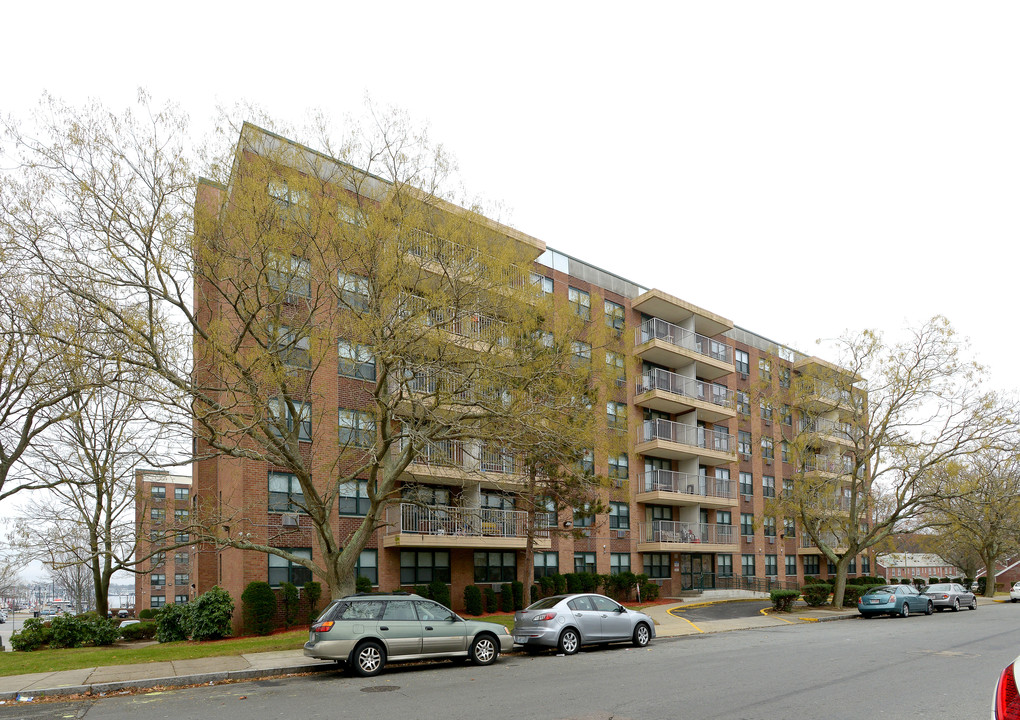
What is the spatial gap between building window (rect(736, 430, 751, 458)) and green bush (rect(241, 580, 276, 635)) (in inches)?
1182

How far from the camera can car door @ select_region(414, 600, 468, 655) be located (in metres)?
15.0

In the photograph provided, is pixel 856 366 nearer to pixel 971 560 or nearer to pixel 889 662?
pixel 889 662

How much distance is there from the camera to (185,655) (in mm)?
16953

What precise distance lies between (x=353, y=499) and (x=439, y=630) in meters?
12.2

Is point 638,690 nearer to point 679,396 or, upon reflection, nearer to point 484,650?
point 484,650

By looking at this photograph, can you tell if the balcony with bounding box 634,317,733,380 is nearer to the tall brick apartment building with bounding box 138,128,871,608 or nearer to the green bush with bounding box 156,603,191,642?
the tall brick apartment building with bounding box 138,128,871,608

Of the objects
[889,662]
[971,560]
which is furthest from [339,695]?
[971,560]

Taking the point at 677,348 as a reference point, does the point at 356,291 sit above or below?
below

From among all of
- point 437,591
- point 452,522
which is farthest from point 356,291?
point 437,591

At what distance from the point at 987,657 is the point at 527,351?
11.6 meters

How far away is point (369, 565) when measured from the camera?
88.0 ft

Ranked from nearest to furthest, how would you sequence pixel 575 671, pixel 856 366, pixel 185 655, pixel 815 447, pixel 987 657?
pixel 575 671 < pixel 987 657 < pixel 185 655 < pixel 856 366 < pixel 815 447

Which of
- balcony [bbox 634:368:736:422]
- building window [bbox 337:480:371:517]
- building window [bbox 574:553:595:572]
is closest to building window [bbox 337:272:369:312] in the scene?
building window [bbox 337:480:371:517]

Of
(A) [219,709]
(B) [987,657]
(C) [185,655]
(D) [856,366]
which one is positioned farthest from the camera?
(D) [856,366]
